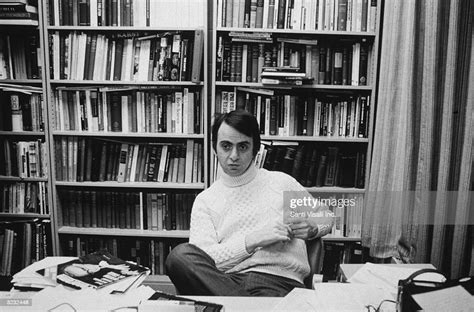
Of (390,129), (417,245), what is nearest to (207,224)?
(417,245)

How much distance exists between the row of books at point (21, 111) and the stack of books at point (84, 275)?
4.42 ft

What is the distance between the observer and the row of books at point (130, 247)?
2410mm

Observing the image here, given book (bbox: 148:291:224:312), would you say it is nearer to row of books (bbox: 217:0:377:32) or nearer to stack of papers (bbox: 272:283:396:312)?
stack of papers (bbox: 272:283:396:312)

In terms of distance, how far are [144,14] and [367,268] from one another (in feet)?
5.63

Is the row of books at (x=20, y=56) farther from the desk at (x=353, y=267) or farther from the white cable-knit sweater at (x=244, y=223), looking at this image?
the desk at (x=353, y=267)

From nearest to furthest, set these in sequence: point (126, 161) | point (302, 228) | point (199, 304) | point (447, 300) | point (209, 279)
Answer: point (447, 300) → point (199, 304) → point (209, 279) → point (302, 228) → point (126, 161)

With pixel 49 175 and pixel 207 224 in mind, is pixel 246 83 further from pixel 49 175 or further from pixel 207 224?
pixel 49 175

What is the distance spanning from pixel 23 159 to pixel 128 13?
3.30 feet

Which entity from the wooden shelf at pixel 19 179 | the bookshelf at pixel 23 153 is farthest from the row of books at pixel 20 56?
the wooden shelf at pixel 19 179

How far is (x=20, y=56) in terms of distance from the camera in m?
2.29

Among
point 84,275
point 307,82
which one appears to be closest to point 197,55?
point 307,82

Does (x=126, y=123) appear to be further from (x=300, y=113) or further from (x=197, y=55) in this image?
(x=300, y=113)

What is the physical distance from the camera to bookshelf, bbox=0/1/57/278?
2.26m

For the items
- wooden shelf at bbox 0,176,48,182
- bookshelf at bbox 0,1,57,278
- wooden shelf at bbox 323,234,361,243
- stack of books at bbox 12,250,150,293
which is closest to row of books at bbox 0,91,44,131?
bookshelf at bbox 0,1,57,278
